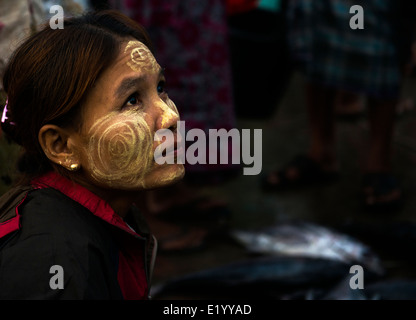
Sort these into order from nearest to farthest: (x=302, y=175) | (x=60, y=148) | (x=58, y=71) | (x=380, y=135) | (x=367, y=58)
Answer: (x=58, y=71), (x=60, y=148), (x=367, y=58), (x=380, y=135), (x=302, y=175)

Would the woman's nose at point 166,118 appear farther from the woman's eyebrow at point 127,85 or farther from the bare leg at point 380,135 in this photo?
the bare leg at point 380,135

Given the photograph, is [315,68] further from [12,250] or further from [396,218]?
[12,250]

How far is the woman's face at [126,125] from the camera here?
58.9 inches

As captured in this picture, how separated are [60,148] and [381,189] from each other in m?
2.33

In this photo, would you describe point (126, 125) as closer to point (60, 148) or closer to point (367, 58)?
point (60, 148)

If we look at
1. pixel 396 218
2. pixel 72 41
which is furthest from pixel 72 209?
pixel 396 218

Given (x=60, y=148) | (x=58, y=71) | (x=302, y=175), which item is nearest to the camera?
(x=58, y=71)

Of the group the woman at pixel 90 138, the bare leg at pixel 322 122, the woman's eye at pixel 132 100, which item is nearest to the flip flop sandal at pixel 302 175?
the bare leg at pixel 322 122

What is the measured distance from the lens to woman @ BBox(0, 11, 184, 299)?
1403mm

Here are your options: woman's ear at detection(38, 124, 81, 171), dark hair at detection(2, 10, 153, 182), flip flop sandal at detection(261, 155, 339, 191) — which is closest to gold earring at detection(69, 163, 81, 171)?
woman's ear at detection(38, 124, 81, 171)

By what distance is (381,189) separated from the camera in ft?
11.4

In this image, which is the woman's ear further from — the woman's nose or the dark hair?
the woman's nose

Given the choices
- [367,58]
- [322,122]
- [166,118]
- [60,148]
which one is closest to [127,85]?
[166,118]

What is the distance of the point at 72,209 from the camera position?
1461 mm
